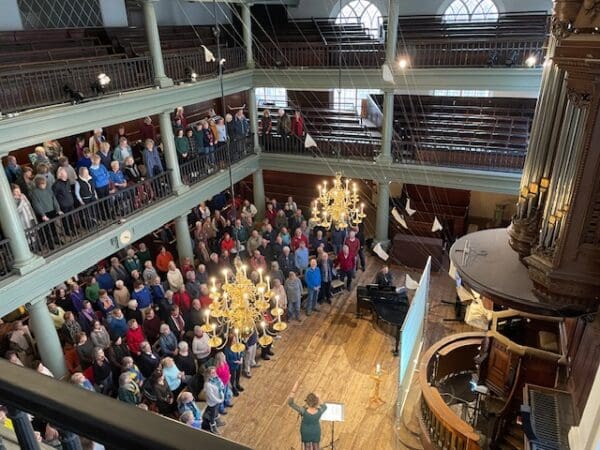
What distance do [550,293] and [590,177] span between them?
4.10 feet

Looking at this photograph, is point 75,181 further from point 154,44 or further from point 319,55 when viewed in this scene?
point 319,55

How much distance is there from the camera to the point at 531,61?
36.2 ft

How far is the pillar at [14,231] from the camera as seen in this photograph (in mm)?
7848

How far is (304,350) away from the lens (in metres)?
10.2

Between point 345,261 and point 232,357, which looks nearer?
point 232,357

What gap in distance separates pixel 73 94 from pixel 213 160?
4892mm

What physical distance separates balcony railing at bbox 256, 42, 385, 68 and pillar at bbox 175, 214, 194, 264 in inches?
219

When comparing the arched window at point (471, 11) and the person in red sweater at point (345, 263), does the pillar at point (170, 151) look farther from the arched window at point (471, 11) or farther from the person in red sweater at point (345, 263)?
the arched window at point (471, 11)

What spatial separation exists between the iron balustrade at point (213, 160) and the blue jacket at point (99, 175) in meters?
2.68

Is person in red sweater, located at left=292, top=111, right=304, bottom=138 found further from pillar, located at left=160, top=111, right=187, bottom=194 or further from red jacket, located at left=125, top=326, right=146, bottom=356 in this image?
red jacket, located at left=125, top=326, right=146, bottom=356

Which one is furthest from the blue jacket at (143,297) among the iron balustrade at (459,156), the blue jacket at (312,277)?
the iron balustrade at (459,156)

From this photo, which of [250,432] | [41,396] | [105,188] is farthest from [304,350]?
[41,396]

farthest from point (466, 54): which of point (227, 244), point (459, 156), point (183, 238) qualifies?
point (183, 238)

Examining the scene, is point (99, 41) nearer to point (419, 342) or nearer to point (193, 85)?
point (193, 85)
